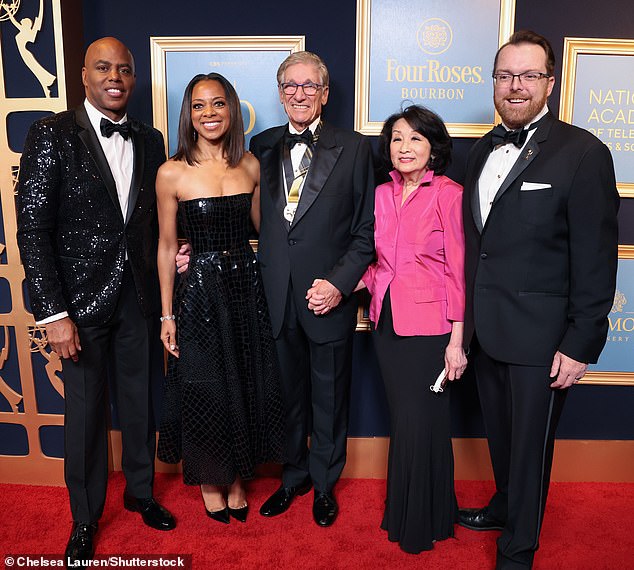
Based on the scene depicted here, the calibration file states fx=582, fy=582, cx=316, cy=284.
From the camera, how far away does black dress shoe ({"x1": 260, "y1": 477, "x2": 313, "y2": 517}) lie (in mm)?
2731

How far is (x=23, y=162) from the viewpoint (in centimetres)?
228

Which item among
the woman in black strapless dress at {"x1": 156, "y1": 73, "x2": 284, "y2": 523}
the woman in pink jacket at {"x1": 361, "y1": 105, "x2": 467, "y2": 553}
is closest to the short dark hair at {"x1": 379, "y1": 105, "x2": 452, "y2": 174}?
the woman in pink jacket at {"x1": 361, "y1": 105, "x2": 467, "y2": 553}

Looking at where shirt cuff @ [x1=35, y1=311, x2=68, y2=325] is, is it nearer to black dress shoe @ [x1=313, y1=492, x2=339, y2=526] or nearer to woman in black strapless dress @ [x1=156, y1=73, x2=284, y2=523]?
woman in black strapless dress @ [x1=156, y1=73, x2=284, y2=523]

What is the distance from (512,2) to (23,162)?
2.31 meters

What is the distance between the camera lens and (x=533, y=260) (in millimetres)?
2033

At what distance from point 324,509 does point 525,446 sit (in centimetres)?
102

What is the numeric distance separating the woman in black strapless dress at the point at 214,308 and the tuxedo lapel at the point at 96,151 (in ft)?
0.63

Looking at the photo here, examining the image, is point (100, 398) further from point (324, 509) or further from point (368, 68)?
point (368, 68)

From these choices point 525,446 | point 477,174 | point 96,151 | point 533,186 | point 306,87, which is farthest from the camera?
point 306,87

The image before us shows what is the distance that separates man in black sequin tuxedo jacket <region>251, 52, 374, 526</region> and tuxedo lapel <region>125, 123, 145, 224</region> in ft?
1.65

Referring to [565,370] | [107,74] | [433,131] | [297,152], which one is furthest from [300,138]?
[565,370]

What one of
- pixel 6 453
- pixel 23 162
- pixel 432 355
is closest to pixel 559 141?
pixel 432 355

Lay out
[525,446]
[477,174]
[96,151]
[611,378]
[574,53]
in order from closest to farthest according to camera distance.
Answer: [525,446] → [477,174] → [96,151] → [574,53] → [611,378]

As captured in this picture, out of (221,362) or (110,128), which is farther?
(221,362)
